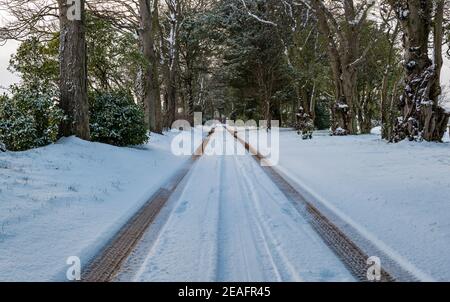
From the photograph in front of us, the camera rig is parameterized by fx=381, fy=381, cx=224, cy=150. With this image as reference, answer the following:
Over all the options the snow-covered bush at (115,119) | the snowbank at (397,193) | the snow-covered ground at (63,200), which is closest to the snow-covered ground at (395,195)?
the snowbank at (397,193)

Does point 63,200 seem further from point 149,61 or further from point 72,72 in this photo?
point 149,61

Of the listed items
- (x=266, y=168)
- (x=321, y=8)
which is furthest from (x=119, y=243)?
(x=321, y=8)

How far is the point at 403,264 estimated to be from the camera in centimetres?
334

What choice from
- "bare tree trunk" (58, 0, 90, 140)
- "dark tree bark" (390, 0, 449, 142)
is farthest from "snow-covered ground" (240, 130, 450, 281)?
"bare tree trunk" (58, 0, 90, 140)

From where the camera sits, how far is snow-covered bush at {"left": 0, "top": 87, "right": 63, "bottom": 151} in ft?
30.5

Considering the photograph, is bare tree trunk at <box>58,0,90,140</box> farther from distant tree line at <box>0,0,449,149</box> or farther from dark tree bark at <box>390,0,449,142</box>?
dark tree bark at <box>390,0,449,142</box>

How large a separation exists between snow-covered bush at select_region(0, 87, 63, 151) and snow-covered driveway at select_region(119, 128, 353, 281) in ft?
17.0

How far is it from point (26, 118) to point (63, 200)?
4.51 meters

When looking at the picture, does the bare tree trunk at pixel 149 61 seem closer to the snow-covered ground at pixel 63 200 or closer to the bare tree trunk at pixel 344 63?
the bare tree trunk at pixel 344 63

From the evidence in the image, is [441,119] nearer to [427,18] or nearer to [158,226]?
[427,18]

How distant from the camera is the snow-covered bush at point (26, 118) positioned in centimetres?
928

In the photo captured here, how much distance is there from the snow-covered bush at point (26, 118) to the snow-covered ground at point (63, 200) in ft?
2.10

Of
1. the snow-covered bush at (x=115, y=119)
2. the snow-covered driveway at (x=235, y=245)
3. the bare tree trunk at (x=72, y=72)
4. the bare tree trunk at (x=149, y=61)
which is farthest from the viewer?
the bare tree trunk at (x=149, y=61)
